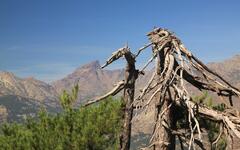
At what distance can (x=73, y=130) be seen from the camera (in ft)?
66.5

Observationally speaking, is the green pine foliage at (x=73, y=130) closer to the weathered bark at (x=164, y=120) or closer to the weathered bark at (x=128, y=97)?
the weathered bark at (x=128, y=97)

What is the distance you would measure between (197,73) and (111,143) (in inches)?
513

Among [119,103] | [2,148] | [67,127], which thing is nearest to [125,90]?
[119,103]

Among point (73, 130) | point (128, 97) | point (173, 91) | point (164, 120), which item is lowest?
point (164, 120)

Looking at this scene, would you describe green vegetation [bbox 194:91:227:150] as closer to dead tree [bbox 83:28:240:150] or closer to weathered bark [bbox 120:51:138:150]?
dead tree [bbox 83:28:240:150]

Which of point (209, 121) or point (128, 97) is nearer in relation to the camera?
point (209, 121)

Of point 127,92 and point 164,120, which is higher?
point 127,92

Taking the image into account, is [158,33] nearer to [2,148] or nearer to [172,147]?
[172,147]

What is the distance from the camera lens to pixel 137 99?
27.6 ft

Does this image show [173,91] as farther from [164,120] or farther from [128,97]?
[128,97]

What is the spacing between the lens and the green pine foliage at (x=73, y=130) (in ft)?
63.9

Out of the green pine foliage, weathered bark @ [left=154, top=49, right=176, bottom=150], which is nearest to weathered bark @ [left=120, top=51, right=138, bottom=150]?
the green pine foliage

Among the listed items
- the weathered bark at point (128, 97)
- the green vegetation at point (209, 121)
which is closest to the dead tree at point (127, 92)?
the weathered bark at point (128, 97)

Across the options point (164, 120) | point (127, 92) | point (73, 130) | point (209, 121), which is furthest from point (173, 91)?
point (73, 130)
